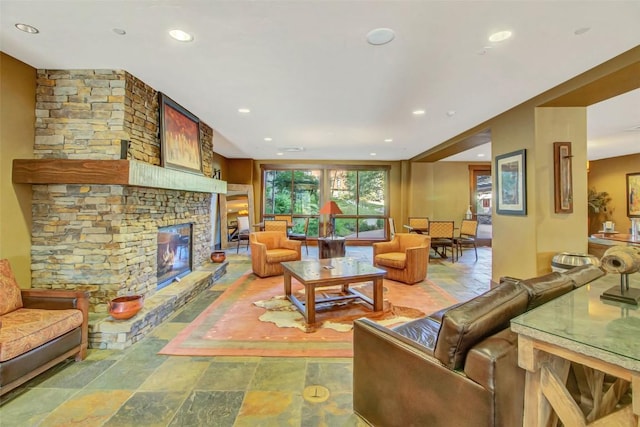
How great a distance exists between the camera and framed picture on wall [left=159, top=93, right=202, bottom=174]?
3.61 m

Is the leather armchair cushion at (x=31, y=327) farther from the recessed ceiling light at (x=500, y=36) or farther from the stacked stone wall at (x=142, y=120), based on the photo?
the recessed ceiling light at (x=500, y=36)

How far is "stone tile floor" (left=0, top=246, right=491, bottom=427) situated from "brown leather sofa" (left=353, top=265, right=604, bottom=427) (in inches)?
13.3

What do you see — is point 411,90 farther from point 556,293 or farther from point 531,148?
point 556,293

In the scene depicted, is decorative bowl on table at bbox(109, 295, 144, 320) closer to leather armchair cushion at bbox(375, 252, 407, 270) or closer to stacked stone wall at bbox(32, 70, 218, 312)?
stacked stone wall at bbox(32, 70, 218, 312)

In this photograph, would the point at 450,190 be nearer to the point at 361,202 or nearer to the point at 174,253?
the point at 361,202

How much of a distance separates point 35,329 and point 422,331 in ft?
9.15

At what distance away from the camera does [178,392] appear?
204 centimetres

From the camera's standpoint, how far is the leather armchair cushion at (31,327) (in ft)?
6.21

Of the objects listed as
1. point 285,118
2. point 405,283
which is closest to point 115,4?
point 285,118

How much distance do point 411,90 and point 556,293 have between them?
2529mm

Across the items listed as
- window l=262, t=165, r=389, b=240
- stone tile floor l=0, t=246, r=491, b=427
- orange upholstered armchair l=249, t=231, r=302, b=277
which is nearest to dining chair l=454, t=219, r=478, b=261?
window l=262, t=165, r=389, b=240

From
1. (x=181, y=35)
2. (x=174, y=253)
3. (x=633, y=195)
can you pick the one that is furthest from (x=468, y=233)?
(x=181, y=35)

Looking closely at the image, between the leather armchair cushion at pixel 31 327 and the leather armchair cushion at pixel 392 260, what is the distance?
3964 mm

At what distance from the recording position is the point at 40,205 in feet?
9.55
